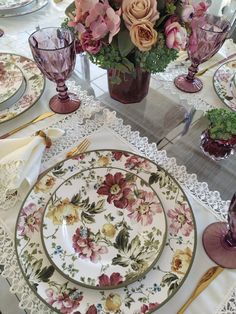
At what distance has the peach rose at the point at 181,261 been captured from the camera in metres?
0.52

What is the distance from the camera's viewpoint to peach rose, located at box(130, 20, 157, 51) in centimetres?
60

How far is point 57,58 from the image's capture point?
2.43ft

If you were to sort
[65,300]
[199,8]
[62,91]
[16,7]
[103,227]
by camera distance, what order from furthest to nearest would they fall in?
[16,7]
[62,91]
[199,8]
[103,227]
[65,300]

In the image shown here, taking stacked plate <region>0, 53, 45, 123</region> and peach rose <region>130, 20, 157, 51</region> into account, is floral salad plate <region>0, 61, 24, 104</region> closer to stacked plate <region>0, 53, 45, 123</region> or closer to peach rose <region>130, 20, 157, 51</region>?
stacked plate <region>0, 53, 45, 123</region>

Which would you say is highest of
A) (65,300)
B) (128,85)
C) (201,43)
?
(201,43)

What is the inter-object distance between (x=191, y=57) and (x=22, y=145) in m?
0.51

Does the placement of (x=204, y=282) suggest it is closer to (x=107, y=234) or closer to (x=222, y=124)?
(x=107, y=234)

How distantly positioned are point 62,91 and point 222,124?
0.43 meters

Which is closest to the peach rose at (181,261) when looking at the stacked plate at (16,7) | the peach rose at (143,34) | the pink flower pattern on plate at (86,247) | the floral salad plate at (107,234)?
the floral salad plate at (107,234)

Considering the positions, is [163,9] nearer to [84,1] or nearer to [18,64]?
[84,1]

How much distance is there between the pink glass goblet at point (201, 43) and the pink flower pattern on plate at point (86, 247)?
531mm

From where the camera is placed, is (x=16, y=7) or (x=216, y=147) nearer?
(x=216, y=147)

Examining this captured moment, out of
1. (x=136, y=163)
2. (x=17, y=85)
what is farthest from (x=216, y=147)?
(x=17, y=85)

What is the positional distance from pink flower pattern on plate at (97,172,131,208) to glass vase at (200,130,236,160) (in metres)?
0.24
